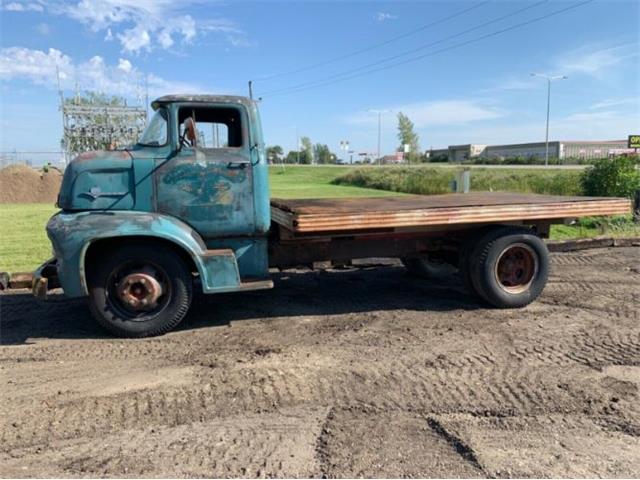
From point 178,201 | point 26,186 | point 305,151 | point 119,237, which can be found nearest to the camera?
point 119,237

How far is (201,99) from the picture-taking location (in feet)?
18.4

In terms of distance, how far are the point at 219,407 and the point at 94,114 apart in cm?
1203

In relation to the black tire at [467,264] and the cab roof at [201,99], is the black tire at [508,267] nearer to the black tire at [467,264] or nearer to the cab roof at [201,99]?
the black tire at [467,264]

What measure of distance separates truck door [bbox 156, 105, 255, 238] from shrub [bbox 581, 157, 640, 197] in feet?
36.8

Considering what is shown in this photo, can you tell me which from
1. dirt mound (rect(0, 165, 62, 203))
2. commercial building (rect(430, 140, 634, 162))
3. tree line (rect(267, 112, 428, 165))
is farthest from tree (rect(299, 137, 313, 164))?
dirt mound (rect(0, 165, 62, 203))

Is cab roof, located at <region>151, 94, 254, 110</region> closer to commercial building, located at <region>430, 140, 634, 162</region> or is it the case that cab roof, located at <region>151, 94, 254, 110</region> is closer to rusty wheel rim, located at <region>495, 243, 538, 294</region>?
rusty wheel rim, located at <region>495, 243, 538, 294</region>

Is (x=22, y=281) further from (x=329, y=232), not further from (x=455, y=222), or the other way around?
(x=455, y=222)

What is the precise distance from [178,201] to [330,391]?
8.51ft

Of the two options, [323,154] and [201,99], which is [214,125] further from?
[323,154]

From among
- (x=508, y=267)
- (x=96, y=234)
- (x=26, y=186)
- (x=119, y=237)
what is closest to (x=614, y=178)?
(x=508, y=267)

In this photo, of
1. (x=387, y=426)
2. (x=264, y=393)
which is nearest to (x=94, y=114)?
(x=264, y=393)

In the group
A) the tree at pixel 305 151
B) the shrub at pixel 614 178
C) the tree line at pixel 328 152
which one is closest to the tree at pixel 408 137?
the tree line at pixel 328 152

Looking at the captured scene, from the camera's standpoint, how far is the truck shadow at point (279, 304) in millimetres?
5652

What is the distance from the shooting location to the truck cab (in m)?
5.14
